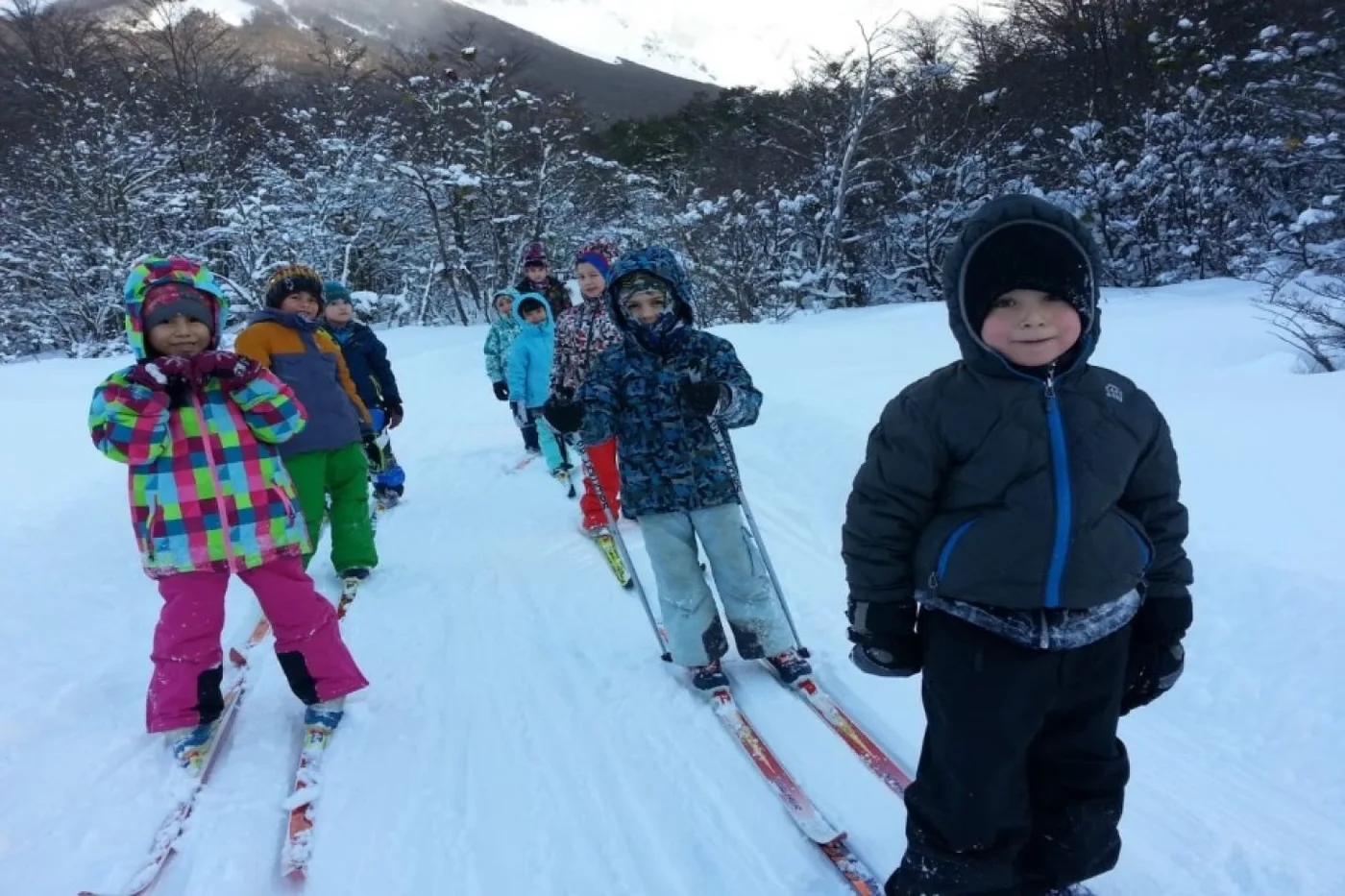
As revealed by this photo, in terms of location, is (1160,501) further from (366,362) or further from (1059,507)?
(366,362)

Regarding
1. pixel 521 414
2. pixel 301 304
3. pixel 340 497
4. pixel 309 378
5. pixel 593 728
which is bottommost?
pixel 593 728

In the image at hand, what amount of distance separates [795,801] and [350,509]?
3.36 metres

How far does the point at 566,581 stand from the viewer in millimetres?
4809

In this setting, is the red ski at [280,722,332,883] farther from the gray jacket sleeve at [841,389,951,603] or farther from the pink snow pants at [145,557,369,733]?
the gray jacket sleeve at [841,389,951,603]

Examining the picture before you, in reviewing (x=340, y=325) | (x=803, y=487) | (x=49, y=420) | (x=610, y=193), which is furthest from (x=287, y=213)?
(x=803, y=487)

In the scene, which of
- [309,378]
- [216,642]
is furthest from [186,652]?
[309,378]

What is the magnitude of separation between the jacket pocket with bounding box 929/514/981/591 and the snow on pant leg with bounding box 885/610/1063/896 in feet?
0.42

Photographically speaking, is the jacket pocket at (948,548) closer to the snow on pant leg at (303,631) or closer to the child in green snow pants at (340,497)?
the snow on pant leg at (303,631)

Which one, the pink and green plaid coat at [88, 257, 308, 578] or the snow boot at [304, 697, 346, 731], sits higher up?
the pink and green plaid coat at [88, 257, 308, 578]

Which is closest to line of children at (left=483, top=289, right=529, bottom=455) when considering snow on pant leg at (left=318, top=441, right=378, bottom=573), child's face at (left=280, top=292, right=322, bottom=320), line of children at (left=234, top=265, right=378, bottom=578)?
snow on pant leg at (left=318, top=441, right=378, bottom=573)

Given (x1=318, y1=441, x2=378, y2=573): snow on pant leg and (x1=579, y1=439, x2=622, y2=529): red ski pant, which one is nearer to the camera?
(x1=318, y1=441, x2=378, y2=573): snow on pant leg

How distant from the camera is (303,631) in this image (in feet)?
10.3

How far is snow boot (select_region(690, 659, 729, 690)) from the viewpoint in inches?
130

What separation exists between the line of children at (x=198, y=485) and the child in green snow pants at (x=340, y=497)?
2.84 feet
